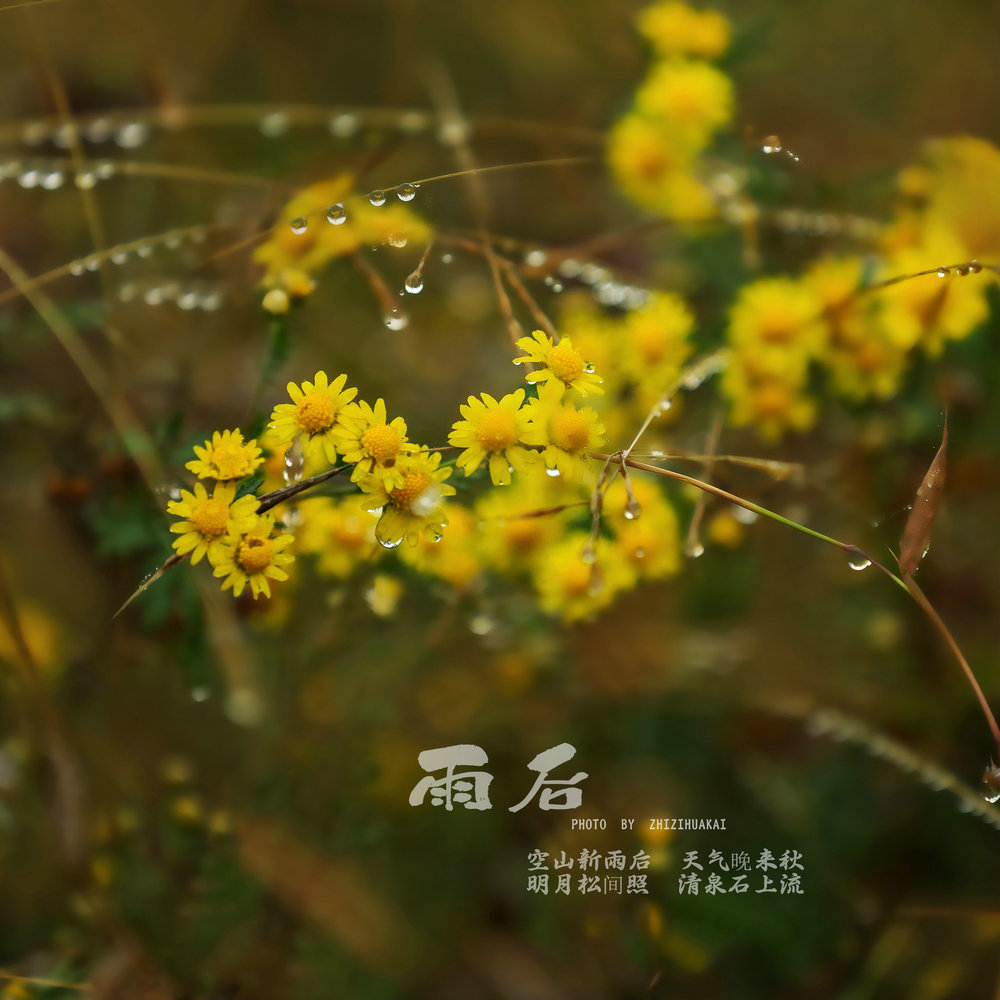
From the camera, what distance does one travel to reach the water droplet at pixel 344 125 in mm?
1218

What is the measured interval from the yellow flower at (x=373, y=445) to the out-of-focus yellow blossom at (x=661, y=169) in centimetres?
82

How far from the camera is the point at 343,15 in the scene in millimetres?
1478

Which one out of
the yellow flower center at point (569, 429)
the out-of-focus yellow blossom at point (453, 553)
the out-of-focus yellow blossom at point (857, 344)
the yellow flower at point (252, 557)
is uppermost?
the out-of-focus yellow blossom at point (857, 344)

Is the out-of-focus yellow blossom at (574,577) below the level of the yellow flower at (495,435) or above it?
above

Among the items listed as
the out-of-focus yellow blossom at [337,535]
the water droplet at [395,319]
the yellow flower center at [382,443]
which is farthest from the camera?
the out-of-focus yellow blossom at [337,535]

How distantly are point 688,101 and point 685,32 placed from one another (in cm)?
13

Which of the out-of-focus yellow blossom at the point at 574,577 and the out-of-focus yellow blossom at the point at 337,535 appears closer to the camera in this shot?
the out-of-focus yellow blossom at the point at 337,535

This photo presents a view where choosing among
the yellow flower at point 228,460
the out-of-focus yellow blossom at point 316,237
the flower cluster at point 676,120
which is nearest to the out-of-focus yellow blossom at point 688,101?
the flower cluster at point 676,120

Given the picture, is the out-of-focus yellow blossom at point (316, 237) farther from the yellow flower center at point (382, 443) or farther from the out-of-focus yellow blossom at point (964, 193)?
the out-of-focus yellow blossom at point (964, 193)

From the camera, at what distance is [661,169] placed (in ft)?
3.95

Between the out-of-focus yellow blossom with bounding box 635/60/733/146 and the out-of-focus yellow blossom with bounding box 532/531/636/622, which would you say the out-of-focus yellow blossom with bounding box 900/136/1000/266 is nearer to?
the out-of-focus yellow blossom with bounding box 635/60/733/146

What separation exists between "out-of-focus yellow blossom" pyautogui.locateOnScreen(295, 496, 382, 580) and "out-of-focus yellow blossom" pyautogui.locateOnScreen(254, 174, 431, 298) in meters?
0.22

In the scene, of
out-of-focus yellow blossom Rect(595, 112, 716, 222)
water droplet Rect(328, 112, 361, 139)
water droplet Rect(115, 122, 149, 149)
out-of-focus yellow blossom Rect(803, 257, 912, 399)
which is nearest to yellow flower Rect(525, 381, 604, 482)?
out-of-focus yellow blossom Rect(803, 257, 912, 399)

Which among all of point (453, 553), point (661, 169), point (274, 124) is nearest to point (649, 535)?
point (453, 553)
